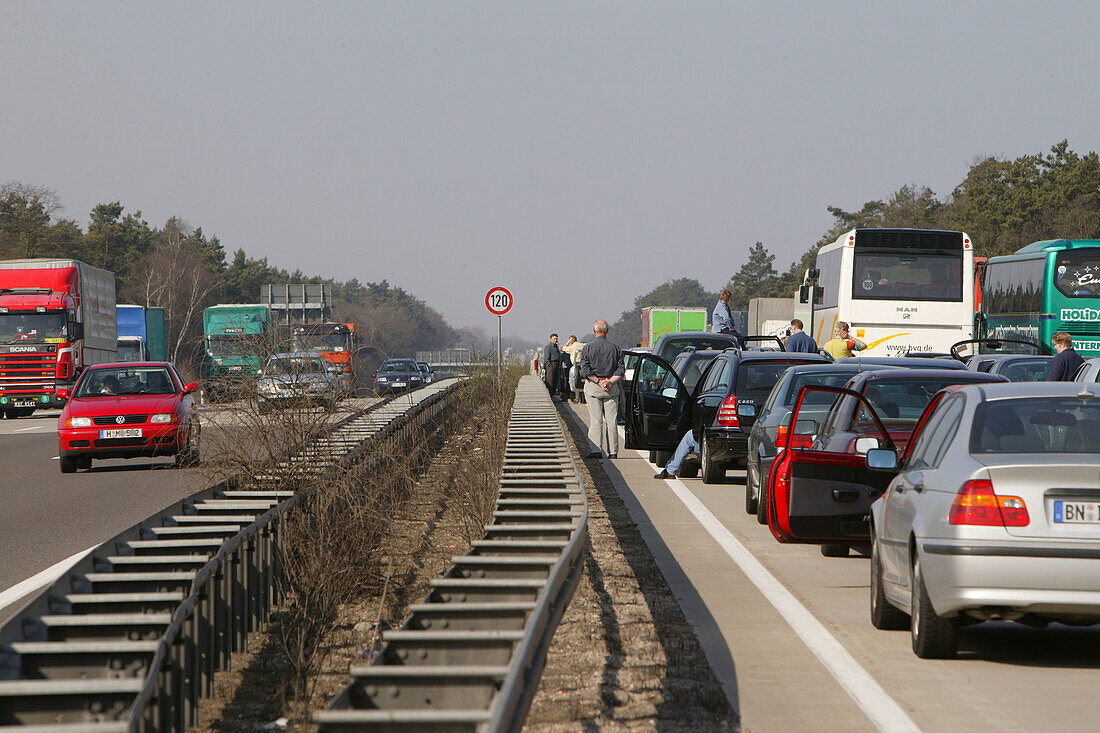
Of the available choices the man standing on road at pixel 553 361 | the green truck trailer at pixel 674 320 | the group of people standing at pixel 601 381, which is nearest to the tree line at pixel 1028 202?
the green truck trailer at pixel 674 320

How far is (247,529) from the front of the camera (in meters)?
7.75

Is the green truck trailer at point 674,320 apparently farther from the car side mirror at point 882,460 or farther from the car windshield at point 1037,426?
the car windshield at point 1037,426

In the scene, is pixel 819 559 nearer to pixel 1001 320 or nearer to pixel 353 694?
pixel 353 694

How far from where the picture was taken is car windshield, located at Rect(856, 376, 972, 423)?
10961 millimetres

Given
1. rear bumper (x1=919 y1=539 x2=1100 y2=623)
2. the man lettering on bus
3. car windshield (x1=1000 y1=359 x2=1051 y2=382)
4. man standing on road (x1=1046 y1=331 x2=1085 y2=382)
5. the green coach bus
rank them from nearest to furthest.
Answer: rear bumper (x1=919 y1=539 x2=1100 y2=623) < man standing on road (x1=1046 y1=331 x2=1085 y2=382) < car windshield (x1=1000 y1=359 x2=1051 y2=382) < the man lettering on bus < the green coach bus

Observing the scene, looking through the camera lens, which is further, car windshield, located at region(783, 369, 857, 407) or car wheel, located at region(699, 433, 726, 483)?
car wheel, located at region(699, 433, 726, 483)

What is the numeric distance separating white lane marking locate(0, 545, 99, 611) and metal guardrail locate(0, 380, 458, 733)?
1.10 meters

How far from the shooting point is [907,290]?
92.8ft

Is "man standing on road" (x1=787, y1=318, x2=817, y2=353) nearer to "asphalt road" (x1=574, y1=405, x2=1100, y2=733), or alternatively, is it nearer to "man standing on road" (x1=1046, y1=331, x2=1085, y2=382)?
"man standing on road" (x1=1046, y1=331, x2=1085, y2=382)

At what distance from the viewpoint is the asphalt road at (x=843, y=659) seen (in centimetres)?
592

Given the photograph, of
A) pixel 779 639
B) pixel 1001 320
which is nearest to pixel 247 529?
pixel 779 639

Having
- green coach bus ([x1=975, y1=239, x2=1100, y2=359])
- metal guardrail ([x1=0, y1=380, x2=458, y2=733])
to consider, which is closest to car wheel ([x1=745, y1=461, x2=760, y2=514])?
metal guardrail ([x1=0, y1=380, x2=458, y2=733])

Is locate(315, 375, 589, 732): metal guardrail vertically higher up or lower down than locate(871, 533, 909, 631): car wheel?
higher up

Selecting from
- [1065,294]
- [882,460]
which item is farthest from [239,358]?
[1065,294]
